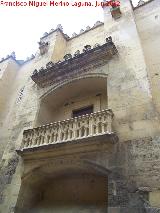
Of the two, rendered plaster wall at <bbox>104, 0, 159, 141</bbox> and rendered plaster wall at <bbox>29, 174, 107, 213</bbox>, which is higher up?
rendered plaster wall at <bbox>104, 0, 159, 141</bbox>

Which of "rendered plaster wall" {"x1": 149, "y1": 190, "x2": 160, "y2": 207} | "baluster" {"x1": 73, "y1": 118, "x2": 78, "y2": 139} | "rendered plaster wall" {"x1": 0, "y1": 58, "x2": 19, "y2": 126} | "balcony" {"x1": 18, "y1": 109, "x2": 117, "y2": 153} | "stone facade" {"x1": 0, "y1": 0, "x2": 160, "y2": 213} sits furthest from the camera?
"rendered plaster wall" {"x1": 0, "y1": 58, "x2": 19, "y2": 126}

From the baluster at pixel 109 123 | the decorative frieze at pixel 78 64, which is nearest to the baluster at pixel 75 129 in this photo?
the baluster at pixel 109 123

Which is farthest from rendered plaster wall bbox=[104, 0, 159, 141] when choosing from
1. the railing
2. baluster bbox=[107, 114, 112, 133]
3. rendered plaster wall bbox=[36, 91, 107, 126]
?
rendered plaster wall bbox=[36, 91, 107, 126]

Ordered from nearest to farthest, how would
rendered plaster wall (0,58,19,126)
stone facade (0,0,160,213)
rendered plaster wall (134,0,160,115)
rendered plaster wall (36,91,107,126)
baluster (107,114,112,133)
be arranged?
stone facade (0,0,160,213) → baluster (107,114,112,133) → rendered plaster wall (134,0,160,115) → rendered plaster wall (36,91,107,126) → rendered plaster wall (0,58,19,126)

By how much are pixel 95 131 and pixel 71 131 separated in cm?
82

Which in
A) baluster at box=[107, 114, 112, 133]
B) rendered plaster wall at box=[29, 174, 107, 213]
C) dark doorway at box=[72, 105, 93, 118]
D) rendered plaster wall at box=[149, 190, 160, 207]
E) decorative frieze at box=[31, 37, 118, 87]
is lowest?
rendered plaster wall at box=[149, 190, 160, 207]

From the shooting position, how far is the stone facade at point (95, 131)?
5.35 meters

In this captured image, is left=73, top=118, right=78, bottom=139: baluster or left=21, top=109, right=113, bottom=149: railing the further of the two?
left=73, top=118, right=78, bottom=139: baluster

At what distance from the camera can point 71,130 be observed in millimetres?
6816

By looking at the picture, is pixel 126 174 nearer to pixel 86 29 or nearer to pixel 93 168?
pixel 93 168

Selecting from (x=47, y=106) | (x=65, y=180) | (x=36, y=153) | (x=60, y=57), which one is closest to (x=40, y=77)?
(x=47, y=106)

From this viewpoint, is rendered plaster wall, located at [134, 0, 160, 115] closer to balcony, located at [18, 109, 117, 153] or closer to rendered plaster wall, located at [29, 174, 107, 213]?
balcony, located at [18, 109, 117, 153]

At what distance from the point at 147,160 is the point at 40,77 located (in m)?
5.83

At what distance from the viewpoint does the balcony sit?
6.21 meters
